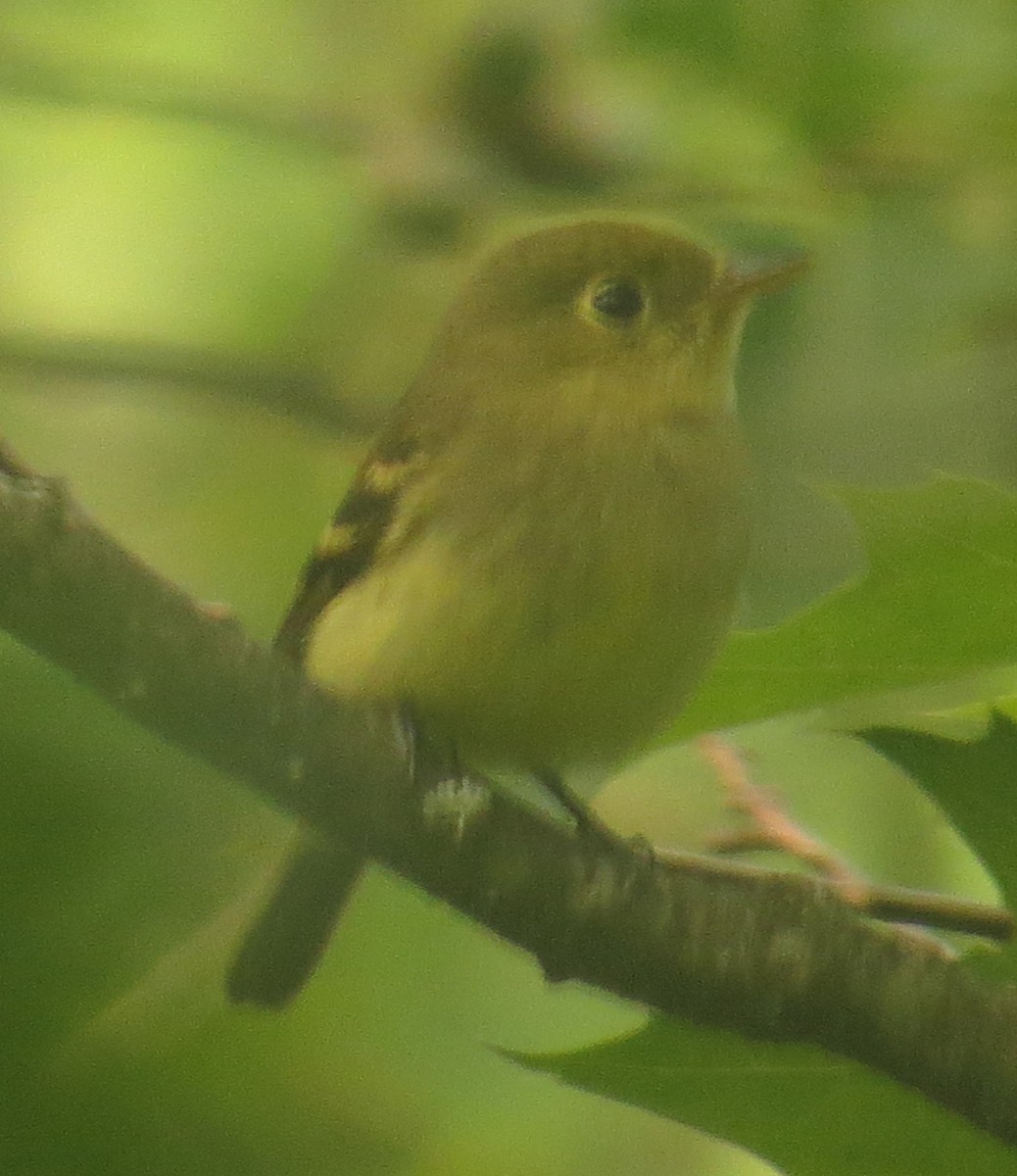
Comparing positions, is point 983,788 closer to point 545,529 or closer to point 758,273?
point 545,529

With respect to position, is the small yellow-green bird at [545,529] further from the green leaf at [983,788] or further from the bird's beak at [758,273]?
the green leaf at [983,788]

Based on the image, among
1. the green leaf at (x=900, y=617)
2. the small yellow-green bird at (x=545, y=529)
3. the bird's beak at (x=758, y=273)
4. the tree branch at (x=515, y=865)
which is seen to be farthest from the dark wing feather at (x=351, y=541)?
the green leaf at (x=900, y=617)

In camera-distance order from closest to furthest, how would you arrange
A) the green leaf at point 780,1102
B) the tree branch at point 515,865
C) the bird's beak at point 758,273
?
the tree branch at point 515,865 → the green leaf at point 780,1102 → the bird's beak at point 758,273

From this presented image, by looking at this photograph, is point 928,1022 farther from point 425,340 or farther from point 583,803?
point 425,340

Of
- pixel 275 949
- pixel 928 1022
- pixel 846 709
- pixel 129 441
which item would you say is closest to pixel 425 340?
pixel 129 441

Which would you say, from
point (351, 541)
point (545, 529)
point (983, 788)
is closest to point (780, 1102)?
point (983, 788)
